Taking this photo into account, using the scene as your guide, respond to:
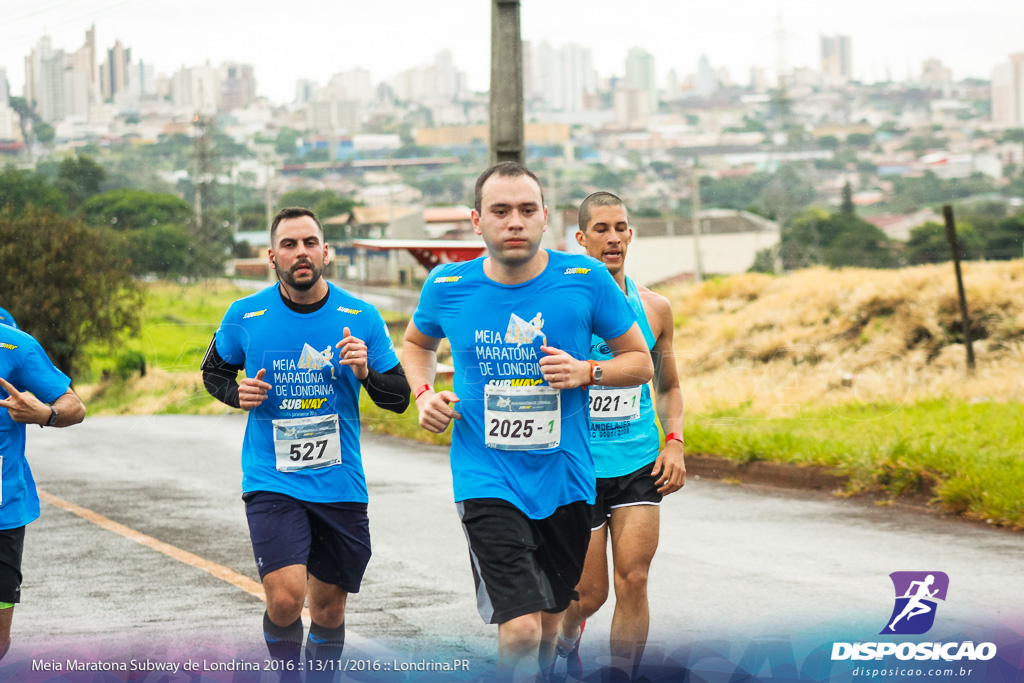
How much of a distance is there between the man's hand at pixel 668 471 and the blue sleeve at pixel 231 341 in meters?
1.78

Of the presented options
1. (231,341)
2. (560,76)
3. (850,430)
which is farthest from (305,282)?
(560,76)

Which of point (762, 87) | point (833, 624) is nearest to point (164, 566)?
point (833, 624)

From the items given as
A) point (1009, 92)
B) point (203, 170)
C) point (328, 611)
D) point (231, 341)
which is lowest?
point (328, 611)

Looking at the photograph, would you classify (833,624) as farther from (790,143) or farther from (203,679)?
(790,143)

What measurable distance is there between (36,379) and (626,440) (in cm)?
237

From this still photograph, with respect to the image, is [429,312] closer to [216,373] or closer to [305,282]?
[305,282]

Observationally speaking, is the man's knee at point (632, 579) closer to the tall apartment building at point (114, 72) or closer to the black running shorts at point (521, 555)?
the black running shorts at point (521, 555)

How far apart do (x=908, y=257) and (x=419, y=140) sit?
443 inches

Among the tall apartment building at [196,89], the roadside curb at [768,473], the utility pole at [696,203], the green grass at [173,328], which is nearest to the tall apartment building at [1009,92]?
the utility pole at [696,203]

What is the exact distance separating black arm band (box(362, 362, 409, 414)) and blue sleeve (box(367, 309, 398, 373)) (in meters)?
0.03

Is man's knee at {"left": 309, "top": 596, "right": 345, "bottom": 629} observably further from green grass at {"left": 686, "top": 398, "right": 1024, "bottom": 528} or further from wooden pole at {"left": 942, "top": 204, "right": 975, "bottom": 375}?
wooden pole at {"left": 942, "top": 204, "right": 975, "bottom": 375}

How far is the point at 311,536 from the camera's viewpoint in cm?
490

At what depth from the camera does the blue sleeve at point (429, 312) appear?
4367mm

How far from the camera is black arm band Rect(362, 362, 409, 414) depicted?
16.1 feet
